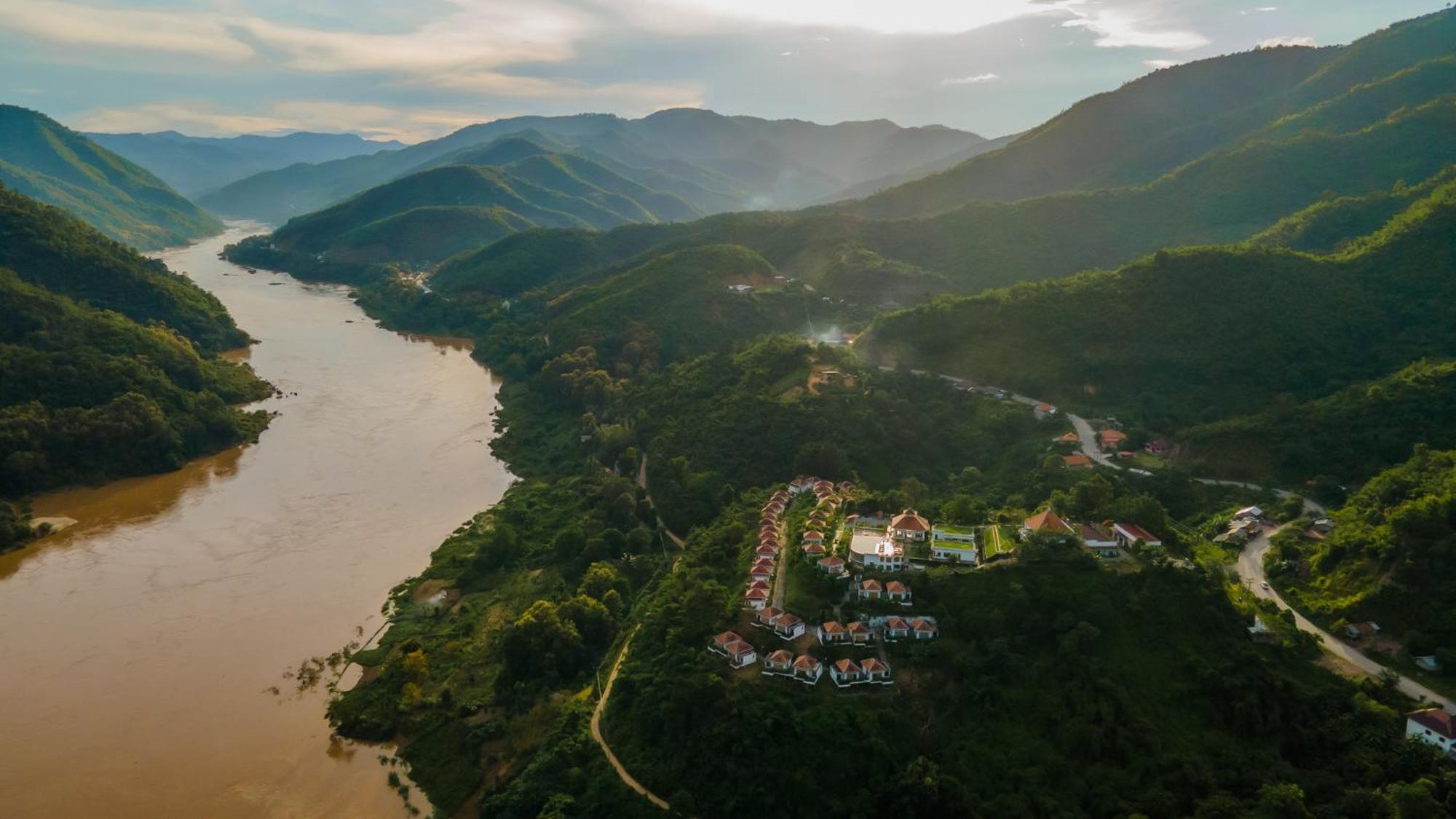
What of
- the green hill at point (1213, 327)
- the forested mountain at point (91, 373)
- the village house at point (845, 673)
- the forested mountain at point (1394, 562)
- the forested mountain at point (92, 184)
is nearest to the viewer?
the village house at point (845, 673)

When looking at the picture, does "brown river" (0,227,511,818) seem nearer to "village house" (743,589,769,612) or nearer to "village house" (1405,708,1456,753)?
"village house" (743,589,769,612)

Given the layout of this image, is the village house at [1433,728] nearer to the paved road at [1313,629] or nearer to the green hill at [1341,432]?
the paved road at [1313,629]

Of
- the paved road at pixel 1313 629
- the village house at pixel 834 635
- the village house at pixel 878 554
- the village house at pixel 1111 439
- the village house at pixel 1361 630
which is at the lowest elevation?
the paved road at pixel 1313 629

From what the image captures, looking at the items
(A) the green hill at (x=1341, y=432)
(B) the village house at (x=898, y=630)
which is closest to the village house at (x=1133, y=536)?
(B) the village house at (x=898, y=630)

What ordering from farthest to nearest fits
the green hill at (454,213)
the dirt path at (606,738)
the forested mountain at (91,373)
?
the green hill at (454,213)
the forested mountain at (91,373)
the dirt path at (606,738)

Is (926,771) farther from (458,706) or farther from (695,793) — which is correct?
(458,706)

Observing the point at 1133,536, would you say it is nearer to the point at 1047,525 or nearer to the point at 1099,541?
the point at 1099,541
